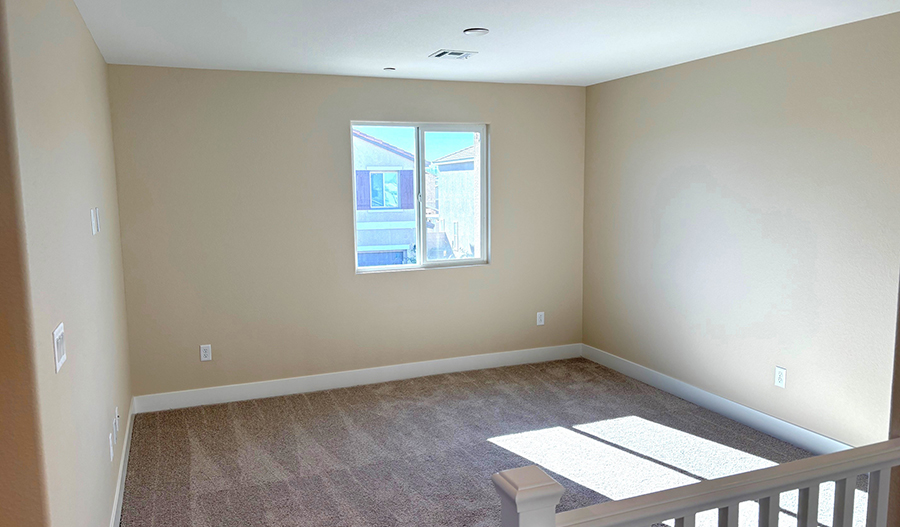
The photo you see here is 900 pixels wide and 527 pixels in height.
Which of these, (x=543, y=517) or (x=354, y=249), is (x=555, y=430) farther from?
(x=543, y=517)

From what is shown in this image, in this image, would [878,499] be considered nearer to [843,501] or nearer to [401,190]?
[843,501]

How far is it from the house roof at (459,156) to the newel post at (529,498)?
162 inches

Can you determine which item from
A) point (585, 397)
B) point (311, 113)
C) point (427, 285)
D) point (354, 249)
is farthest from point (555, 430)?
point (311, 113)

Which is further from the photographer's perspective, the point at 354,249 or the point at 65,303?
the point at 354,249

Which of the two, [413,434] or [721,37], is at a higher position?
[721,37]

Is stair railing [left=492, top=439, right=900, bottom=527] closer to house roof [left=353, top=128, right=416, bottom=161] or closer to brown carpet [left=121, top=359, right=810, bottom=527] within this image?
brown carpet [left=121, top=359, right=810, bottom=527]

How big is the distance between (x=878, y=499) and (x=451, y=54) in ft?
10.5

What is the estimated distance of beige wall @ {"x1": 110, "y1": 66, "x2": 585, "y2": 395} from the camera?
422 cm

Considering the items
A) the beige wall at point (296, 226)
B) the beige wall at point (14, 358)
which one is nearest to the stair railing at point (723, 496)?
the beige wall at point (14, 358)

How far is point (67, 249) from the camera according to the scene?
2.11 metres

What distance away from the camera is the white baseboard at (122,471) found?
9.34 feet

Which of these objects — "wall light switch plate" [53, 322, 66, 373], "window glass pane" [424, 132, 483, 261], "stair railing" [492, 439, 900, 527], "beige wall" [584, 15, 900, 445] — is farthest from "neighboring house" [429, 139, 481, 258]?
"stair railing" [492, 439, 900, 527]

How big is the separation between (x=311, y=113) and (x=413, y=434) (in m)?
2.44

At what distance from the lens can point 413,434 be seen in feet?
12.9
